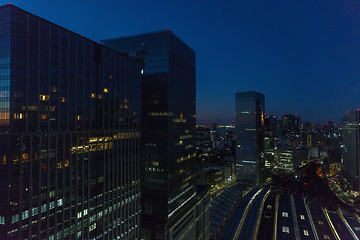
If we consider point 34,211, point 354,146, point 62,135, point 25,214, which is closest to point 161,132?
point 62,135

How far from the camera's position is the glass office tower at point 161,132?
258 feet

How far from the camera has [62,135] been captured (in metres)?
50.9

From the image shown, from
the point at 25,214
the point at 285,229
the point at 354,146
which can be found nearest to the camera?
Result: the point at 25,214

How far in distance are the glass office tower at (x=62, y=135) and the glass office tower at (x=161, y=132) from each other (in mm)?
8226

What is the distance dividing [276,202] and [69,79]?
488 ft

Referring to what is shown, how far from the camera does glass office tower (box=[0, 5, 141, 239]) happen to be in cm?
4200

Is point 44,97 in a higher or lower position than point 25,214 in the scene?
higher

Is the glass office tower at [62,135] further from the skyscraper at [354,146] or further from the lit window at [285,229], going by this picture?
the skyscraper at [354,146]

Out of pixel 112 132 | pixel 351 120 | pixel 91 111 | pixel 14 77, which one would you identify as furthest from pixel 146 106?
pixel 351 120

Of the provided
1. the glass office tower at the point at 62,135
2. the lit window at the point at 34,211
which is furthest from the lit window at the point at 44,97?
the lit window at the point at 34,211

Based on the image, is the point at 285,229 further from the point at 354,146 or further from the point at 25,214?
the point at 25,214

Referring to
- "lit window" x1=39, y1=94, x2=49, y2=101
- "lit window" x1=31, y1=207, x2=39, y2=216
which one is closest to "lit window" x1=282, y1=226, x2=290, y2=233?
"lit window" x1=31, y1=207, x2=39, y2=216

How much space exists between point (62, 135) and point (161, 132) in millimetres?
35318

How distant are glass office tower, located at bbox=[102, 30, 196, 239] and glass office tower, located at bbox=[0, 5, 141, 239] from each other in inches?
324
